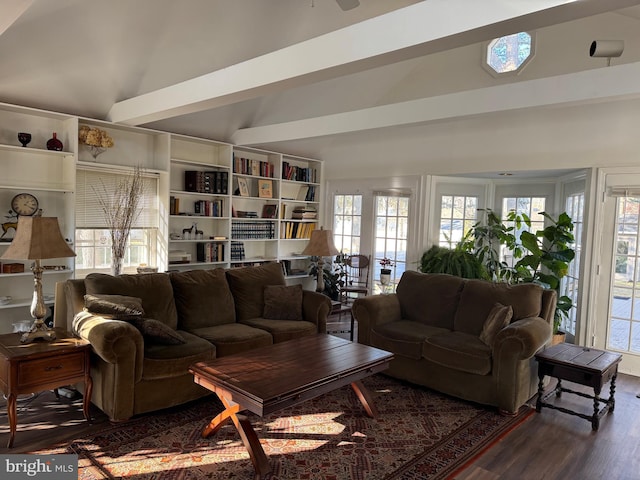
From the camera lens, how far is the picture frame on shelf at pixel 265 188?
638 centimetres

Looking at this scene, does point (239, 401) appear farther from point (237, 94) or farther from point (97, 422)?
point (237, 94)

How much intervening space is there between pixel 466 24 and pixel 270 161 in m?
4.65

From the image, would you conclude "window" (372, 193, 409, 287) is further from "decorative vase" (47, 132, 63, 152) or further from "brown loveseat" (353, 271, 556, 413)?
"decorative vase" (47, 132, 63, 152)

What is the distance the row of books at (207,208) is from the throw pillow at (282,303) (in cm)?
183

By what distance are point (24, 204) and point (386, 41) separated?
3.78 metres

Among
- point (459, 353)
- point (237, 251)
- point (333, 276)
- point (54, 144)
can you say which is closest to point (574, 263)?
point (459, 353)

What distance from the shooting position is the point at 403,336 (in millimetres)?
3855

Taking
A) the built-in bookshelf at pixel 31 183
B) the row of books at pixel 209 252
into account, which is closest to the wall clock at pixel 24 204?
the built-in bookshelf at pixel 31 183

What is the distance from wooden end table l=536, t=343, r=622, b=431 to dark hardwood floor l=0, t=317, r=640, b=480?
0.08 meters

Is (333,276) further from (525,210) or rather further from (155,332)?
(155,332)

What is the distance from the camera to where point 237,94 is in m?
3.50

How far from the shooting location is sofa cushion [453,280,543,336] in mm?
3754

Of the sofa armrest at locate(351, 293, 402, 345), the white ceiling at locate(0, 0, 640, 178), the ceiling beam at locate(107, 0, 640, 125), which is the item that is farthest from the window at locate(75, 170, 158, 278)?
the sofa armrest at locate(351, 293, 402, 345)

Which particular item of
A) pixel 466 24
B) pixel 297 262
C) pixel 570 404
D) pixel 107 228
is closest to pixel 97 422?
pixel 107 228
